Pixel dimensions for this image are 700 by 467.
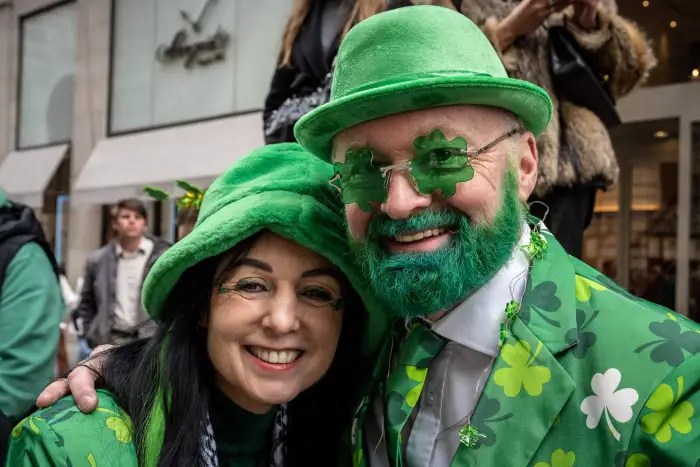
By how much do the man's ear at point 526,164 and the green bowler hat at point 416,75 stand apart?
3 centimetres

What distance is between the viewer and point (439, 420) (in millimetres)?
1610

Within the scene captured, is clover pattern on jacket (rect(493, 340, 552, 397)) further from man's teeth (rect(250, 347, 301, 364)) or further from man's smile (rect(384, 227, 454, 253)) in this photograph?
man's teeth (rect(250, 347, 301, 364))

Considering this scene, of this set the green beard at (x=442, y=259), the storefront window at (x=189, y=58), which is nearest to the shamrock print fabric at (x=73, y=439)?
the green beard at (x=442, y=259)

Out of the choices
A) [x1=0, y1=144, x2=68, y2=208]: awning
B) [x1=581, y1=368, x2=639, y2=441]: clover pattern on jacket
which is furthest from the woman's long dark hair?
[x1=0, y1=144, x2=68, y2=208]: awning

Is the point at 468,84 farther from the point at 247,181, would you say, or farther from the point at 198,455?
the point at 198,455

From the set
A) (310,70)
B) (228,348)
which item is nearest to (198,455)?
(228,348)

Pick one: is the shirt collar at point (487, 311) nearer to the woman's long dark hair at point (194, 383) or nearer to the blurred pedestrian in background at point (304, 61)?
the woman's long dark hair at point (194, 383)

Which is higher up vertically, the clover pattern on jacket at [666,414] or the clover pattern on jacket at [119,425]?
the clover pattern on jacket at [666,414]

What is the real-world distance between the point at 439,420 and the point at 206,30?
395 inches

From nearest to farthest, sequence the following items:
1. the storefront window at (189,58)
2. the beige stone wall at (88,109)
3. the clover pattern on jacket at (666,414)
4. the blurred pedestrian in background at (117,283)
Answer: the clover pattern on jacket at (666,414), the blurred pedestrian in background at (117,283), the storefront window at (189,58), the beige stone wall at (88,109)

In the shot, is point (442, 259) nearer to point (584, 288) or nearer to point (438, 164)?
point (438, 164)

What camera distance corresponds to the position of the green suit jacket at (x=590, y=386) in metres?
1.34

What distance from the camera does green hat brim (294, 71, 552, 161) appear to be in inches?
57.1

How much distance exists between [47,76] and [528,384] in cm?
1426
